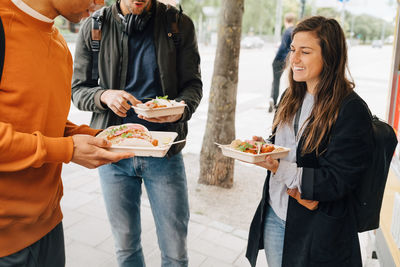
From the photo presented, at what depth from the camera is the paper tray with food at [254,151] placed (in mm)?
1855

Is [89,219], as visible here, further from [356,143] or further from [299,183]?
[356,143]

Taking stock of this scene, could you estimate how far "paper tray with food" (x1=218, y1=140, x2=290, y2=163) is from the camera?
73.0 inches

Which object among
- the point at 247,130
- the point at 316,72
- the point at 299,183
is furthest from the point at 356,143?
the point at 247,130

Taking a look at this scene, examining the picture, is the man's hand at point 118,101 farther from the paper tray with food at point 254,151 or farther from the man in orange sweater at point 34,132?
the paper tray with food at point 254,151

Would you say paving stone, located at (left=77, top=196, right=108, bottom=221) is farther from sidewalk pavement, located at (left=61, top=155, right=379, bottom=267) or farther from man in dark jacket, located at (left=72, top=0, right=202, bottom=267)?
man in dark jacket, located at (left=72, top=0, right=202, bottom=267)

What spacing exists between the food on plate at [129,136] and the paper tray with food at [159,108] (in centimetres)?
10

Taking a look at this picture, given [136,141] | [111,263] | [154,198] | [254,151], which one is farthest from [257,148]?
[111,263]

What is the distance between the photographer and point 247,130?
8039 millimetres

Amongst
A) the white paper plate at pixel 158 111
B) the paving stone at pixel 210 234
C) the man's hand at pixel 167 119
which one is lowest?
the paving stone at pixel 210 234

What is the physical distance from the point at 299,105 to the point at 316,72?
0.72 feet

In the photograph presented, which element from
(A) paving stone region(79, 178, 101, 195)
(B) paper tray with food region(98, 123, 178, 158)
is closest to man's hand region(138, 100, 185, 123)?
(B) paper tray with food region(98, 123, 178, 158)

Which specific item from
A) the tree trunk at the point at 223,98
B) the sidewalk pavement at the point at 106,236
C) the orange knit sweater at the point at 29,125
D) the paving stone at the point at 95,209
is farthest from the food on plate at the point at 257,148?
the tree trunk at the point at 223,98

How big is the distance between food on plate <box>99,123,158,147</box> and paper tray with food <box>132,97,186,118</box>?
0.32 ft

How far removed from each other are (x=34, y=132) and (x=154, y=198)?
1128mm
